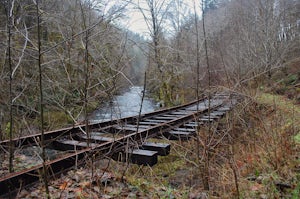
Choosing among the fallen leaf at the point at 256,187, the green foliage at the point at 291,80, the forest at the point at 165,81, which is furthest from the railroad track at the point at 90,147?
the green foliage at the point at 291,80

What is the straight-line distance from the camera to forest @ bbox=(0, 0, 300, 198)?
10.6ft

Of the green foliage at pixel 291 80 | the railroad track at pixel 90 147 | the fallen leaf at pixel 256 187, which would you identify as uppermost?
the green foliage at pixel 291 80

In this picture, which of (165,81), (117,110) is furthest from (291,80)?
(117,110)

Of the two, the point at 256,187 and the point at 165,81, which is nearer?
the point at 256,187

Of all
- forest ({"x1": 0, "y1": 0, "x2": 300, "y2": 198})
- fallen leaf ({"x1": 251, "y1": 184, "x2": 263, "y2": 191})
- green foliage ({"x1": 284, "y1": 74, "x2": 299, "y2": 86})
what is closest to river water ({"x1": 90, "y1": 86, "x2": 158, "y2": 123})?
forest ({"x1": 0, "y1": 0, "x2": 300, "y2": 198})

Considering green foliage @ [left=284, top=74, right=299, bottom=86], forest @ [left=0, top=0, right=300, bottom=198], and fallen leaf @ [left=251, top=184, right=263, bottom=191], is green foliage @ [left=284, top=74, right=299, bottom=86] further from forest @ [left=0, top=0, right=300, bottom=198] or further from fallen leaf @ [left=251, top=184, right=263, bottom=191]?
fallen leaf @ [left=251, top=184, right=263, bottom=191]

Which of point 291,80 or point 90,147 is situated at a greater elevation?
point 291,80

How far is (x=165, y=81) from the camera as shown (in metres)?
16.5

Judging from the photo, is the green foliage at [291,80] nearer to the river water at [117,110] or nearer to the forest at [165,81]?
the forest at [165,81]

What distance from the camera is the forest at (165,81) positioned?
322 cm

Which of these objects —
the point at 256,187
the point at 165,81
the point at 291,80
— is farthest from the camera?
the point at 165,81

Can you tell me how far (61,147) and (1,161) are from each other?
1064 mm

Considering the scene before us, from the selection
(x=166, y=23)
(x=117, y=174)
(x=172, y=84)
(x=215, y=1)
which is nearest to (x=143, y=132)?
(x=117, y=174)

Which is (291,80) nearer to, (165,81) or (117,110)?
(165,81)
